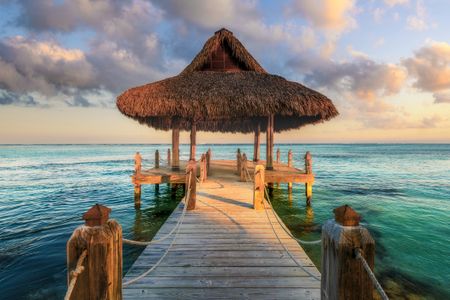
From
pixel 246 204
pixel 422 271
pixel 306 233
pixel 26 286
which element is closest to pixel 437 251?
pixel 422 271

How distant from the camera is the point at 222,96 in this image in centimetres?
1069

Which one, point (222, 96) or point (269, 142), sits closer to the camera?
point (222, 96)

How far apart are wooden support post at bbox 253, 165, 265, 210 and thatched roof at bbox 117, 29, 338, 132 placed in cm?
464

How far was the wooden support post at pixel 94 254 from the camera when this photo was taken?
6.03ft

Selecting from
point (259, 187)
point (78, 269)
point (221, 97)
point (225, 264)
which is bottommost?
point (225, 264)

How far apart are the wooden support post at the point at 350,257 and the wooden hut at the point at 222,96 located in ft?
29.0

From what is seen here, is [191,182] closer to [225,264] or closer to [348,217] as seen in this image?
[225,264]

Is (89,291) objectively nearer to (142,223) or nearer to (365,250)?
(365,250)

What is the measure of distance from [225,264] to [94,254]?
2.12m

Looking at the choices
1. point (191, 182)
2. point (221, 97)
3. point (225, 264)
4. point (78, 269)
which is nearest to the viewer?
point (78, 269)

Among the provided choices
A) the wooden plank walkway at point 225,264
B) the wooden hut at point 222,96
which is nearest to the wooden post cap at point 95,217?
the wooden plank walkway at point 225,264

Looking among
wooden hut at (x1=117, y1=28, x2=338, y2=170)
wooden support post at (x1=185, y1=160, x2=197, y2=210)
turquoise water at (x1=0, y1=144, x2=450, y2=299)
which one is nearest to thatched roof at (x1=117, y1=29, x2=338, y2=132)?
wooden hut at (x1=117, y1=28, x2=338, y2=170)

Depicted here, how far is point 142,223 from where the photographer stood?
31.1 ft

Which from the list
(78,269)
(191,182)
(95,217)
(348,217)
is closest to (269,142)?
(191,182)
